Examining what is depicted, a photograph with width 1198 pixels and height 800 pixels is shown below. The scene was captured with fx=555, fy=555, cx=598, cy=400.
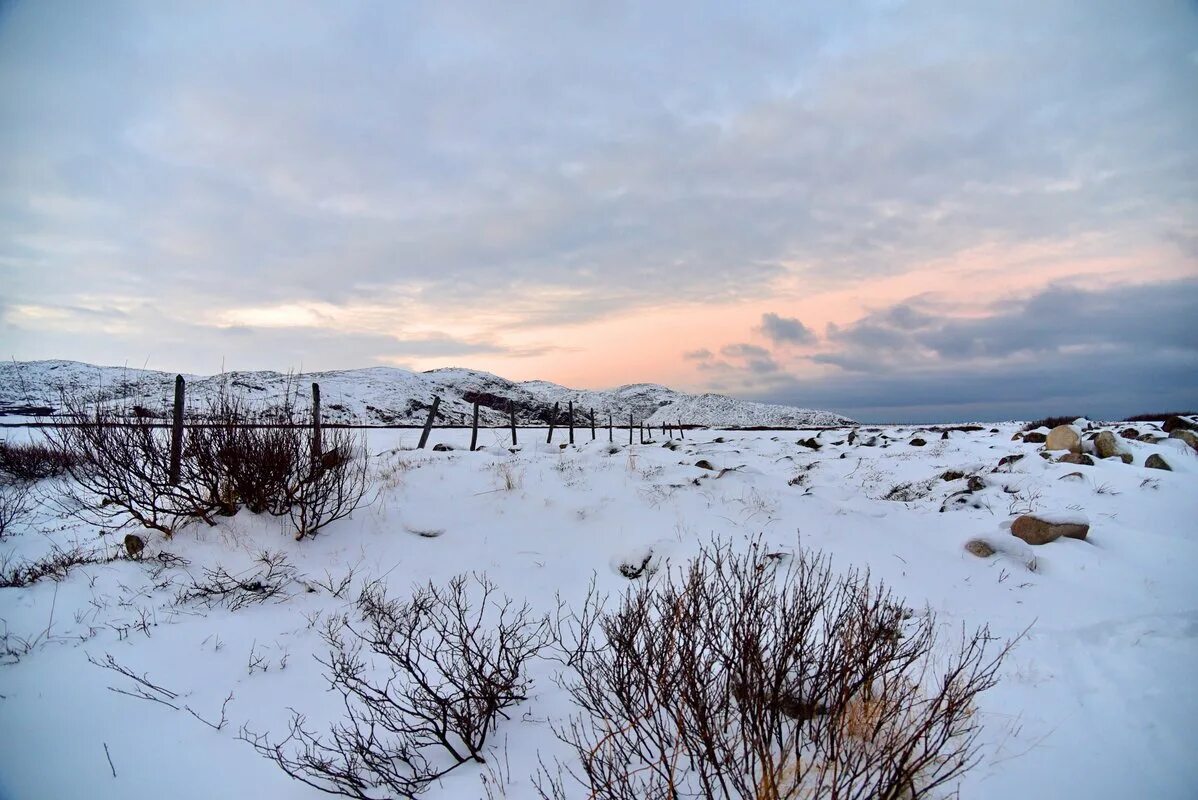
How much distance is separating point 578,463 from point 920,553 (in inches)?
270

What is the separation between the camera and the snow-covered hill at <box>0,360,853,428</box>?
43500 mm

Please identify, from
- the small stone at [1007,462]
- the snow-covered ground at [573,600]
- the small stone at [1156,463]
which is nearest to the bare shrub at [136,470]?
the snow-covered ground at [573,600]

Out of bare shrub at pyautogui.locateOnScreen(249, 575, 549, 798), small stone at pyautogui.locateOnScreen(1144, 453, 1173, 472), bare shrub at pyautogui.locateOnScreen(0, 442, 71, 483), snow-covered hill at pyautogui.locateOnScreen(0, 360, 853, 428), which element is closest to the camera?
bare shrub at pyautogui.locateOnScreen(249, 575, 549, 798)

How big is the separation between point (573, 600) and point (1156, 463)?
10769 millimetres

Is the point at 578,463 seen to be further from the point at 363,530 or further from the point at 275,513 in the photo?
the point at 275,513

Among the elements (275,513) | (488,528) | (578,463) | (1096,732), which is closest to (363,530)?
(275,513)

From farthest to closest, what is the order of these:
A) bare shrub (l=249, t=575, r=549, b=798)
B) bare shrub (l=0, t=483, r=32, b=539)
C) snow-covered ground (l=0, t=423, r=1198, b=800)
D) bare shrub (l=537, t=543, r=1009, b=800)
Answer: bare shrub (l=0, t=483, r=32, b=539), snow-covered ground (l=0, t=423, r=1198, b=800), bare shrub (l=249, t=575, r=549, b=798), bare shrub (l=537, t=543, r=1009, b=800)

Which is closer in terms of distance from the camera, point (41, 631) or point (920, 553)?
point (41, 631)

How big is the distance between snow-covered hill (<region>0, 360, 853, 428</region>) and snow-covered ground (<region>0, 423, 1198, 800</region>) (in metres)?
28.1

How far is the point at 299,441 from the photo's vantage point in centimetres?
721

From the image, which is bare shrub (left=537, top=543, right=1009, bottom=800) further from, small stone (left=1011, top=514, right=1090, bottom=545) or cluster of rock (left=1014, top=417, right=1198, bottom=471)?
cluster of rock (left=1014, top=417, right=1198, bottom=471)

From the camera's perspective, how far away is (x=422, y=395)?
176ft

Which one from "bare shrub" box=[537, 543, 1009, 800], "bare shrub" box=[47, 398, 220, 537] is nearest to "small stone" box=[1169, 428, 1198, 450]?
"bare shrub" box=[537, 543, 1009, 800]

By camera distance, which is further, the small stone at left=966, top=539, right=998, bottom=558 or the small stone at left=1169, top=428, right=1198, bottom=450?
the small stone at left=1169, top=428, right=1198, bottom=450
